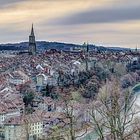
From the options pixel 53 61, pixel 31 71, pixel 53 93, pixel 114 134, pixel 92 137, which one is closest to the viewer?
pixel 114 134

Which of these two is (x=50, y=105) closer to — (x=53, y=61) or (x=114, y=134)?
(x=114, y=134)

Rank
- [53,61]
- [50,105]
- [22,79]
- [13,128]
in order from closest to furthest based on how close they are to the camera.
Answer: [13,128]
[50,105]
[22,79]
[53,61]

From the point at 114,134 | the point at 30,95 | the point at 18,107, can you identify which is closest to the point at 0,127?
the point at 18,107

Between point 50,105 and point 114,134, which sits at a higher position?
point 114,134

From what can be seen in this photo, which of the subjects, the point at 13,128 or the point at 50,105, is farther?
the point at 50,105

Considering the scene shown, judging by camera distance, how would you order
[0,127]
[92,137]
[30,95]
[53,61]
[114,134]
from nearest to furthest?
[114,134] → [92,137] → [0,127] → [30,95] → [53,61]

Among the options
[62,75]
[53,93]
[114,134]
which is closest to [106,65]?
[62,75]

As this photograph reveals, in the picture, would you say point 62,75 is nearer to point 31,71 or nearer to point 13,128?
point 31,71

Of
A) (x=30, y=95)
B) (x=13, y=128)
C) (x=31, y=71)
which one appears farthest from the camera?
(x=31, y=71)

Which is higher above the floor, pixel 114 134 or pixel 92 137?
pixel 114 134
